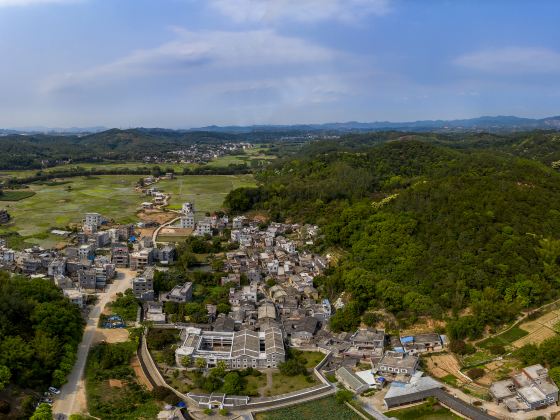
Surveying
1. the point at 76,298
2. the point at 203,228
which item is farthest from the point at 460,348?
the point at 203,228

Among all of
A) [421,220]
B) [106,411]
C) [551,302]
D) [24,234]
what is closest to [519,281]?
[551,302]

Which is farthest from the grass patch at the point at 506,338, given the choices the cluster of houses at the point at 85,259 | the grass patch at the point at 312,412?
the cluster of houses at the point at 85,259

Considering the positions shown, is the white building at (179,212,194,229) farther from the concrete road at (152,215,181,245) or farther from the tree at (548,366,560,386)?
the tree at (548,366,560,386)

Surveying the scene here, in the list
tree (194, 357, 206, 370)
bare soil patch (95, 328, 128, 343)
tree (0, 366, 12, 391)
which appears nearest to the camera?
tree (0, 366, 12, 391)

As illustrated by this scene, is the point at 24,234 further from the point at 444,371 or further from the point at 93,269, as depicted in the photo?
the point at 444,371

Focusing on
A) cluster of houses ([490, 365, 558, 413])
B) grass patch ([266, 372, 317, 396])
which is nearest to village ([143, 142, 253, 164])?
grass patch ([266, 372, 317, 396])
